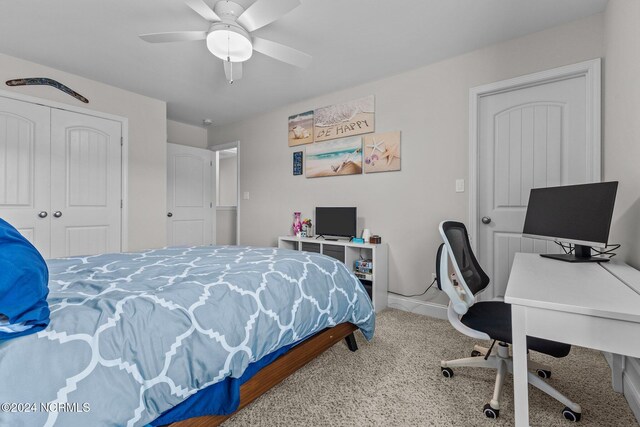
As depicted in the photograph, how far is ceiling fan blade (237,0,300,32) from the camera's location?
1677 millimetres

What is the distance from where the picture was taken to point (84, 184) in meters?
3.16

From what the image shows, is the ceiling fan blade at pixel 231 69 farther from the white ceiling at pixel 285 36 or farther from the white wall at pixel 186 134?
the white wall at pixel 186 134

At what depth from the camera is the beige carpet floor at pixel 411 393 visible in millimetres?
1392

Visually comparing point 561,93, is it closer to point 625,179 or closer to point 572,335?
point 625,179

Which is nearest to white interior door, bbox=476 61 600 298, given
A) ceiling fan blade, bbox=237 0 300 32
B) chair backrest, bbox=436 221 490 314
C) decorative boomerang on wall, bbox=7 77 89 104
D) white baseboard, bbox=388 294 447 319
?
white baseboard, bbox=388 294 447 319

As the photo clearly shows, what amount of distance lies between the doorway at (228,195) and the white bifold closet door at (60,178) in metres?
1.55

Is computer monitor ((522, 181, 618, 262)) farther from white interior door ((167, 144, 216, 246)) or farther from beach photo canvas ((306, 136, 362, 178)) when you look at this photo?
white interior door ((167, 144, 216, 246))

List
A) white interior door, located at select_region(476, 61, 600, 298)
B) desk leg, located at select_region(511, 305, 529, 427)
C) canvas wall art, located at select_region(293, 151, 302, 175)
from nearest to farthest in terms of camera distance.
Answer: desk leg, located at select_region(511, 305, 529, 427) < white interior door, located at select_region(476, 61, 600, 298) < canvas wall art, located at select_region(293, 151, 302, 175)

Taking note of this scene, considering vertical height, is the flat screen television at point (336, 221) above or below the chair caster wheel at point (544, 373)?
above

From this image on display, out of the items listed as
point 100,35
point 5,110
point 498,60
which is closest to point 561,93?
point 498,60

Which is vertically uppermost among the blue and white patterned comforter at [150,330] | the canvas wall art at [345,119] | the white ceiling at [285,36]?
the white ceiling at [285,36]

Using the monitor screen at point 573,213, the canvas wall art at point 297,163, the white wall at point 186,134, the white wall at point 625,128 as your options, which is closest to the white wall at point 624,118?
A: the white wall at point 625,128

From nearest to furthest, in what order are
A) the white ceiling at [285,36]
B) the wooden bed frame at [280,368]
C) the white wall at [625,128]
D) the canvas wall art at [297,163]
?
the wooden bed frame at [280,368] → the white wall at [625,128] → the white ceiling at [285,36] → the canvas wall art at [297,163]

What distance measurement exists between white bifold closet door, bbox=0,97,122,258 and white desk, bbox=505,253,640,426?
12.6ft
